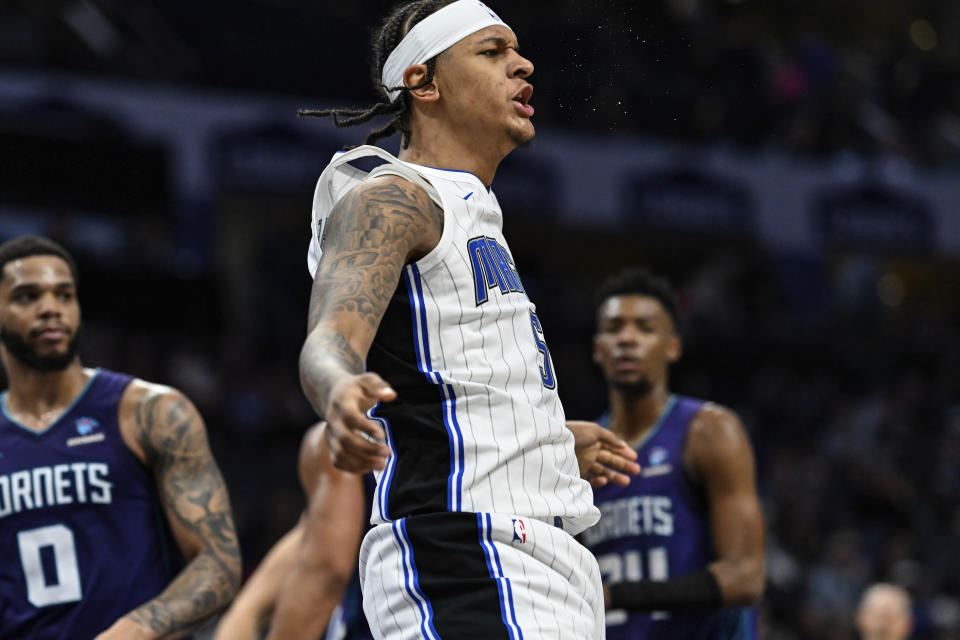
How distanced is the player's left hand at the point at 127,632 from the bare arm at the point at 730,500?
78.1 inches

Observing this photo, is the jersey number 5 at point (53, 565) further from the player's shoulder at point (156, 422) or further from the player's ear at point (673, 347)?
the player's ear at point (673, 347)

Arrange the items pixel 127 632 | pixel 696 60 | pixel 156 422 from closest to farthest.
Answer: pixel 127 632, pixel 156 422, pixel 696 60

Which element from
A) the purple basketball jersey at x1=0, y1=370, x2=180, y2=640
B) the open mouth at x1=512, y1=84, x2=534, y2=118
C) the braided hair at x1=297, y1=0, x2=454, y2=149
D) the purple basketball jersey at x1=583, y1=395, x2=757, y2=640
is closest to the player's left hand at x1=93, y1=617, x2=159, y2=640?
the purple basketball jersey at x1=0, y1=370, x2=180, y2=640

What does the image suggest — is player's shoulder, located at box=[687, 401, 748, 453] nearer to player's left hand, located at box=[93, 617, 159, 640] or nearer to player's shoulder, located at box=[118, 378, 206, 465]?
player's shoulder, located at box=[118, 378, 206, 465]

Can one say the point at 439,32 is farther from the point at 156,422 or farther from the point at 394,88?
the point at 156,422

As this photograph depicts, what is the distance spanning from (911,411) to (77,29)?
930cm

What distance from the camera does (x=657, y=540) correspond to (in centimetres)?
472

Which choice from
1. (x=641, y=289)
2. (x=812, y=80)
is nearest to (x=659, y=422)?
(x=641, y=289)

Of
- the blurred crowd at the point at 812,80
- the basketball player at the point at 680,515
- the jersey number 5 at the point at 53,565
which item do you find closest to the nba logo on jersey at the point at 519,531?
the jersey number 5 at the point at 53,565

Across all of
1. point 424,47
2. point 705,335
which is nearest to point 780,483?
point 705,335

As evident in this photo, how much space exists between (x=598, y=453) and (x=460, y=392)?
77 cm

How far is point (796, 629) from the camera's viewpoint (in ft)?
32.9

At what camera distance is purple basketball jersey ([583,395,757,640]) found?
4.71 meters

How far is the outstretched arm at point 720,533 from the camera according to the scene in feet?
14.3
